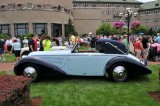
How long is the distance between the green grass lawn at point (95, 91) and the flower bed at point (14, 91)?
135 cm

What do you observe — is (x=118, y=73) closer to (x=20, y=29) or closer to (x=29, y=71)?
(x=29, y=71)

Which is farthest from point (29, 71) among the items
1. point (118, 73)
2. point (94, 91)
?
point (118, 73)

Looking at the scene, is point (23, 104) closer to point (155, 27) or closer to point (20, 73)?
point (20, 73)

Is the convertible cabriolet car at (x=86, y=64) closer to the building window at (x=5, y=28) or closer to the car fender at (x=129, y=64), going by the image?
the car fender at (x=129, y=64)

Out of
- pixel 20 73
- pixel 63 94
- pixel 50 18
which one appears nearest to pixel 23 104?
pixel 63 94

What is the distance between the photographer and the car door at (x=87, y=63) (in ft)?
32.7

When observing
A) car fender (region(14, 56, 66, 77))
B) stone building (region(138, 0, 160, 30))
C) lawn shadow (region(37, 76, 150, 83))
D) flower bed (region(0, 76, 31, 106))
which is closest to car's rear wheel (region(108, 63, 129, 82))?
lawn shadow (region(37, 76, 150, 83))

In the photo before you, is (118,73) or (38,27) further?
(38,27)

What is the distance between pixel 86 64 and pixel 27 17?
1656 inches

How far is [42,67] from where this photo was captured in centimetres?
988

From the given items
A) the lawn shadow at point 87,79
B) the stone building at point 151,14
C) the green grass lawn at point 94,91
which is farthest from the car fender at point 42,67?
the stone building at point 151,14

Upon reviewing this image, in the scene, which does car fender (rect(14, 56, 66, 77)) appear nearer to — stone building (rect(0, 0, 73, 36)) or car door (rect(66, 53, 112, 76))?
car door (rect(66, 53, 112, 76))

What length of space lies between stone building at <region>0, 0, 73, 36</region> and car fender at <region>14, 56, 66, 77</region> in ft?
136

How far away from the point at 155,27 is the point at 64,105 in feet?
306
